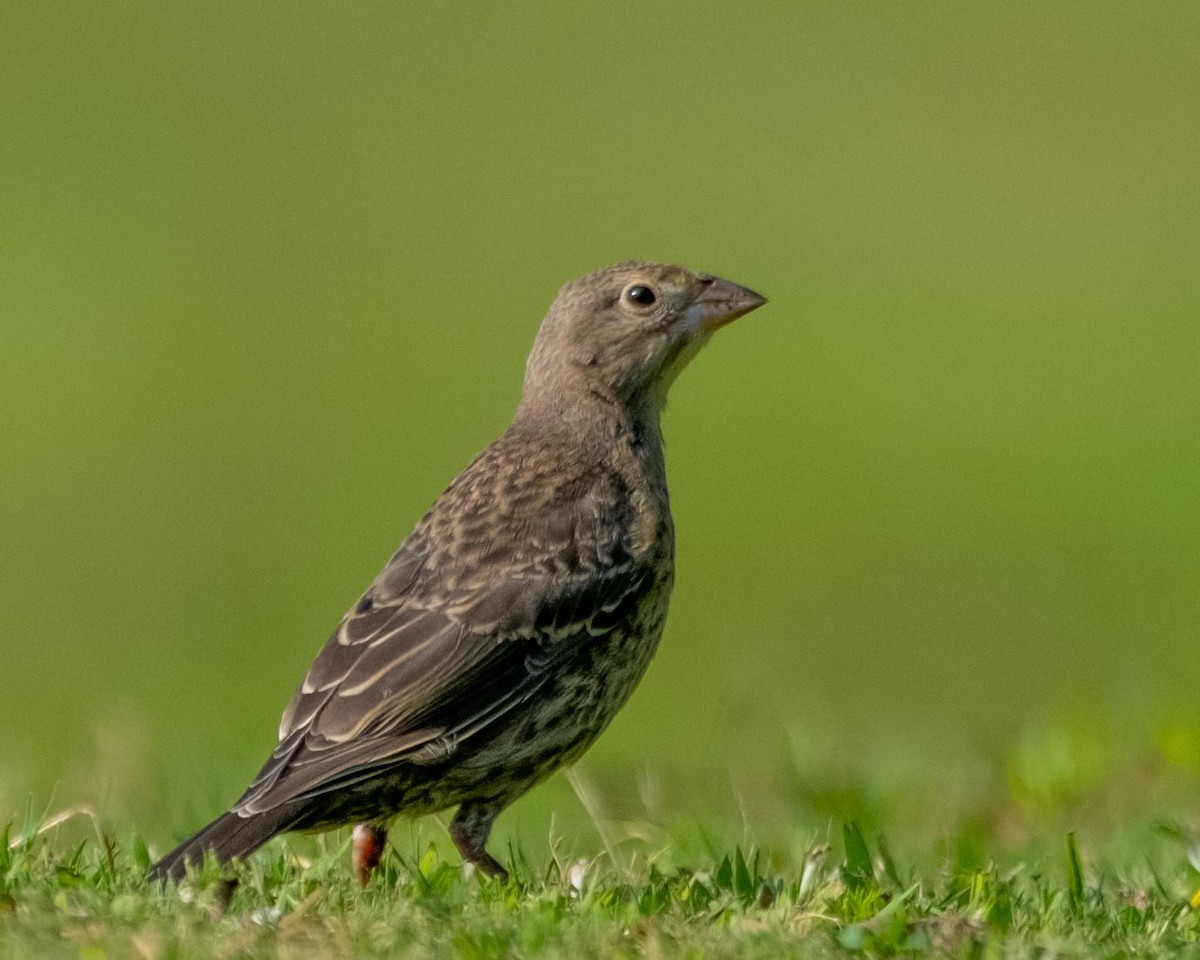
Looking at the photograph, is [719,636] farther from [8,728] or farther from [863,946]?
[863,946]

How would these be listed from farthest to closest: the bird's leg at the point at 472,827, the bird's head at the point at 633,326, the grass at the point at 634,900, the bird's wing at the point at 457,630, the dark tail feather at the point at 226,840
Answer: the bird's head at the point at 633,326
the bird's leg at the point at 472,827
the bird's wing at the point at 457,630
the dark tail feather at the point at 226,840
the grass at the point at 634,900

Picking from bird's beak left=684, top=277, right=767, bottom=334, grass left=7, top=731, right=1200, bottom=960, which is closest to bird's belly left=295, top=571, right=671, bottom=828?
grass left=7, top=731, right=1200, bottom=960

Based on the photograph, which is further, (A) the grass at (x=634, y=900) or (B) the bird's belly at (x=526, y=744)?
(B) the bird's belly at (x=526, y=744)

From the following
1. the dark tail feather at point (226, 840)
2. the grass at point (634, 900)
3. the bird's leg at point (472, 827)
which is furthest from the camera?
the bird's leg at point (472, 827)

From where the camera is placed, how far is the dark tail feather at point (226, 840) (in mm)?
6023

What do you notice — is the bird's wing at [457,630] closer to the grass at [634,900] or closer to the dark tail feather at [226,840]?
the dark tail feather at [226,840]

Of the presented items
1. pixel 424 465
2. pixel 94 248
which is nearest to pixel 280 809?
pixel 424 465

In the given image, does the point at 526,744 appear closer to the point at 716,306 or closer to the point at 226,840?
the point at 226,840

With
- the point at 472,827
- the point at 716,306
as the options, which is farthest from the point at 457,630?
the point at 716,306

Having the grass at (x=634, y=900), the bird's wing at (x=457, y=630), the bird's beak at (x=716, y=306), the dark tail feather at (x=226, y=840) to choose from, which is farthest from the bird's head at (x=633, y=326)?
the dark tail feather at (x=226, y=840)

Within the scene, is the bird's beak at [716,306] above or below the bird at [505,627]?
above

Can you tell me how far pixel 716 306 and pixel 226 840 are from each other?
9.40ft

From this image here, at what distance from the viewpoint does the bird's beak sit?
27.2ft

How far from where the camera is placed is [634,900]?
5.86 metres
